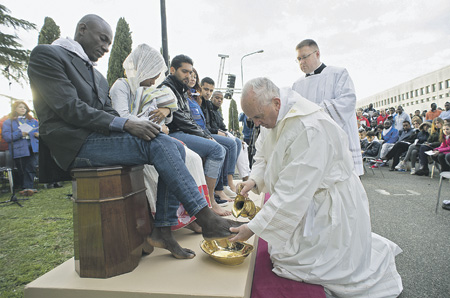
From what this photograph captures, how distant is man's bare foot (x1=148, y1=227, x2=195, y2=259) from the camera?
1910 millimetres

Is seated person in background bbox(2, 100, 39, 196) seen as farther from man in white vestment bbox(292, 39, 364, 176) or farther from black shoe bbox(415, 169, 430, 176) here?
black shoe bbox(415, 169, 430, 176)

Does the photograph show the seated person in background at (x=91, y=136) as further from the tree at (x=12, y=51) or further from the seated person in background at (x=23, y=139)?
the tree at (x=12, y=51)

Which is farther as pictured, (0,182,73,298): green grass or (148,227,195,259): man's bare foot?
(0,182,73,298): green grass

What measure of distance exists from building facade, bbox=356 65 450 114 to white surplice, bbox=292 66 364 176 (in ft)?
125

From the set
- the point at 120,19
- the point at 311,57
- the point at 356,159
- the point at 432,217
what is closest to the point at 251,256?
the point at 356,159

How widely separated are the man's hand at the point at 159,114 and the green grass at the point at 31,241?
162cm

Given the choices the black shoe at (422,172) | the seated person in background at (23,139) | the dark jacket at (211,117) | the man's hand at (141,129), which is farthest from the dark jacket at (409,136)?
the seated person in background at (23,139)

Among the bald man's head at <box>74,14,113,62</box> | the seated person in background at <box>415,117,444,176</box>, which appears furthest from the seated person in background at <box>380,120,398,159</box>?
the bald man's head at <box>74,14,113,62</box>

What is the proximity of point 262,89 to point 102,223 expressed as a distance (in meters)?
1.35

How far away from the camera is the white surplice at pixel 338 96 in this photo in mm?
3264

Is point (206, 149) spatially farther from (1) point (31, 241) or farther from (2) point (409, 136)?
(2) point (409, 136)

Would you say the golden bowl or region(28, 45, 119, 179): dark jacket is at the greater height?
region(28, 45, 119, 179): dark jacket

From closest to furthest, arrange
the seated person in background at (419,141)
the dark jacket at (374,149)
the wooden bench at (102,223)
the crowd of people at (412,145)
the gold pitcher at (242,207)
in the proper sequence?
1. the wooden bench at (102,223)
2. the gold pitcher at (242,207)
3. the crowd of people at (412,145)
4. the seated person in background at (419,141)
5. the dark jacket at (374,149)

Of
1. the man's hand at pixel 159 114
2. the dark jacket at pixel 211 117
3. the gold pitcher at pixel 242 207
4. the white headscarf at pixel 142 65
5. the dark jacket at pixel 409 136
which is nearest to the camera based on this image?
the gold pitcher at pixel 242 207
